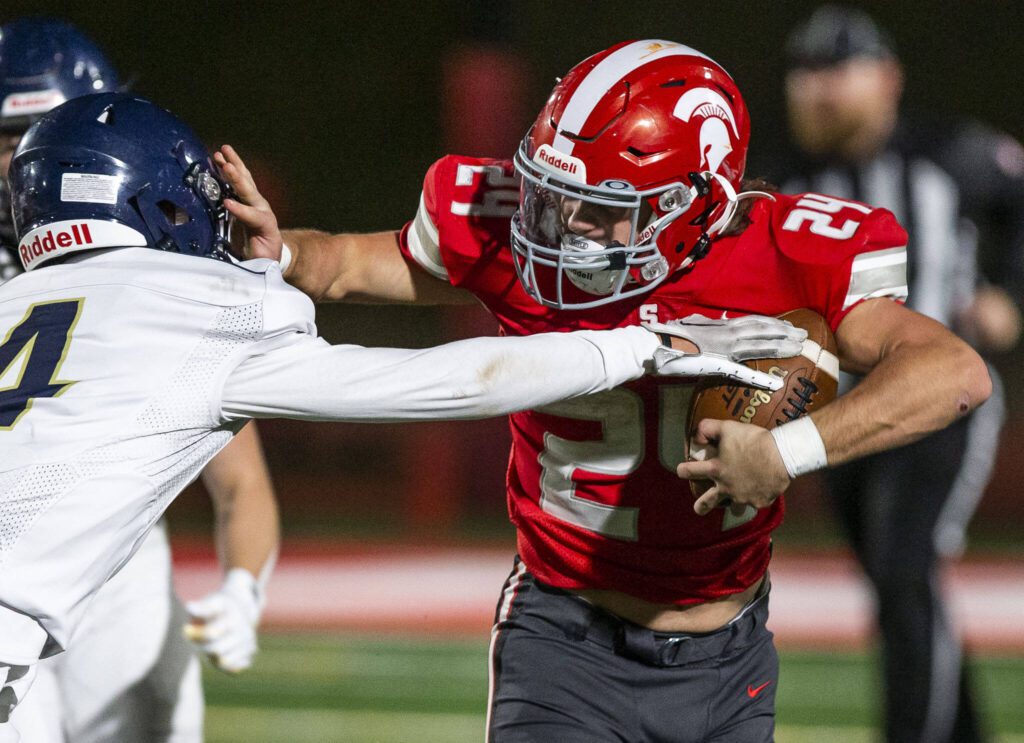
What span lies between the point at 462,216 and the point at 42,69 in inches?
38.2

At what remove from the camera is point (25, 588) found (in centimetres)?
165

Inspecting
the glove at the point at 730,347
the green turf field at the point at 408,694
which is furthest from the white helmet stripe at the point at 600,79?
the green turf field at the point at 408,694

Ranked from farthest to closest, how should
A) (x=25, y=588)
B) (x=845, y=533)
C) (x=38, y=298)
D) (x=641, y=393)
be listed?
1. (x=845, y=533)
2. (x=641, y=393)
3. (x=38, y=298)
4. (x=25, y=588)

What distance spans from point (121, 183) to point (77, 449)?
41cm

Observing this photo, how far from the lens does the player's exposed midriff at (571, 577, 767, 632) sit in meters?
2.08

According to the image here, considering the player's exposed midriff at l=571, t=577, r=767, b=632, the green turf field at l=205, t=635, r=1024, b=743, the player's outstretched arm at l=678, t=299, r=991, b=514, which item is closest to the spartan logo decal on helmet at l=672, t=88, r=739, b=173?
the player's outstretched arm at l=678, t=299, r=991, b=514

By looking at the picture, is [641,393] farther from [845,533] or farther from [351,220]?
[351,220]

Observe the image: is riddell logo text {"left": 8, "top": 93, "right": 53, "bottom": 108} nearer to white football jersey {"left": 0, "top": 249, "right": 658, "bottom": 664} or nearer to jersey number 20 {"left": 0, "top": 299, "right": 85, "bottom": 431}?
white football jersey {"left": 0, "top": 249, "right": 658, "bottom": 664}

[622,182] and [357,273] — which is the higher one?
[622,182]

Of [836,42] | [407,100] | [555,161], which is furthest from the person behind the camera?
[407,100]

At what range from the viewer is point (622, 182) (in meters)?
2.01

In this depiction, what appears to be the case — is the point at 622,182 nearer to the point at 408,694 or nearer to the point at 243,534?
the point at 243,534

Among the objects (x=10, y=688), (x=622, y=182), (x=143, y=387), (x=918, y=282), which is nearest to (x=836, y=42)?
(x=918, y=282)

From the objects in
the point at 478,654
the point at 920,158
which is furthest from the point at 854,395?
the point at 478,654
